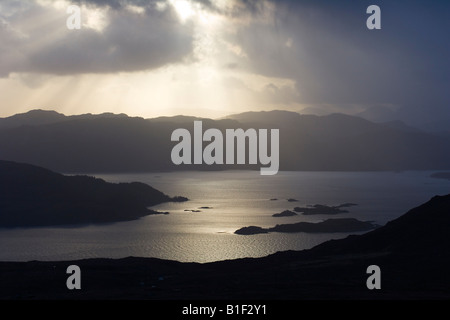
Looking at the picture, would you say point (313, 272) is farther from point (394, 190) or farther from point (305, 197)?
point (394, 190)

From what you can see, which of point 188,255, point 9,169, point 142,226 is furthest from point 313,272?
point 9,169

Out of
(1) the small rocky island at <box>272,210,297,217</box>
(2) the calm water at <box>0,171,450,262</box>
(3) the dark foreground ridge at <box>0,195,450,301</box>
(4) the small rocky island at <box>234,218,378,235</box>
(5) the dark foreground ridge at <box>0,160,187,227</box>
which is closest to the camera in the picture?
(3) the dark foreground ridge at <box>0,195,450,301</box>

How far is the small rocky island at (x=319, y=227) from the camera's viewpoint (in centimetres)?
9650

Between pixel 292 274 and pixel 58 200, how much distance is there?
283 feet

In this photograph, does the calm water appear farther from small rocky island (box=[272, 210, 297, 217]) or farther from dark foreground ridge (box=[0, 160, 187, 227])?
dark foreground ridge (box=[0, 160, 187, 227])

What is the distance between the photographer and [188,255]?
76688mm

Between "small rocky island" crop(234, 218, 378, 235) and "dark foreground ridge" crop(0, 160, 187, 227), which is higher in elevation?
"dark foreground ridge" crop(0, 160, 187, 227)

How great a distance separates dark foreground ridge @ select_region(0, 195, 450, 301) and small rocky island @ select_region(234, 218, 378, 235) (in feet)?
126

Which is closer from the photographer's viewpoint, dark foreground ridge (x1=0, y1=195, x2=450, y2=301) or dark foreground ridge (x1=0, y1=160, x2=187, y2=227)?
dark foreground ridge (x1=0, y1=195, x2=450, y2=301)

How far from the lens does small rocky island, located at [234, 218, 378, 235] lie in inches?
3799

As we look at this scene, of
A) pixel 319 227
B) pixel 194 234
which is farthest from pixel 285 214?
pixel 194 234

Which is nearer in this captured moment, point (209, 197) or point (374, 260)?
point (374, 260)

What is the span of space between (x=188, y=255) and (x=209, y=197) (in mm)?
90956

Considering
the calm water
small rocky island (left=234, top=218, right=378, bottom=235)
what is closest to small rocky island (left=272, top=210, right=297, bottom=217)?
the calm water
